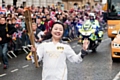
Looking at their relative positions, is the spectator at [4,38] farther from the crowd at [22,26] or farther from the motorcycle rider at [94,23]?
the motorcycle rider at [94,23]

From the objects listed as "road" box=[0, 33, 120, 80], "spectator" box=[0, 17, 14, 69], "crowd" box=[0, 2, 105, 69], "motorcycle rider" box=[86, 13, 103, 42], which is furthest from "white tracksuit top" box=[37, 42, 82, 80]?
"motorcycle rider" box=[86, 13, 103, 42]

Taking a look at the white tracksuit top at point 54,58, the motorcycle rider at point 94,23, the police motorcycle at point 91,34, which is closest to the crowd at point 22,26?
the white tracksuit top at point 54,58

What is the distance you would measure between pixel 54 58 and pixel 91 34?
480 inches

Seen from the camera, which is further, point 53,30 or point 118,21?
point 118,21

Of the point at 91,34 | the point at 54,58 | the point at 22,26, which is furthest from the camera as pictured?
the point at 22,26

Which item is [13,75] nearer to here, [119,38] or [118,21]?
[119,38]

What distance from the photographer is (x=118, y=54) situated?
14.7 m

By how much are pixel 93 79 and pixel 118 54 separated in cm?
365

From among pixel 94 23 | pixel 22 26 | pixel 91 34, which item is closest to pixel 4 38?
pixel 22 26

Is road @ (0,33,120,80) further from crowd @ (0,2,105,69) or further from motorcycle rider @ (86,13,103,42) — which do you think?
motorcycle rider @ (86,13,103,42)

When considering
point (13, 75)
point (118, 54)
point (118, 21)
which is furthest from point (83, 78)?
point (118, 21)

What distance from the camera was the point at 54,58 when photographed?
254 inches

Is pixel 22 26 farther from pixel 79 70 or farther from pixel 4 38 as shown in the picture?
pixel 79 70

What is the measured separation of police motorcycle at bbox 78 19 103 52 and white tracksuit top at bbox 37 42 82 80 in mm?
11326
